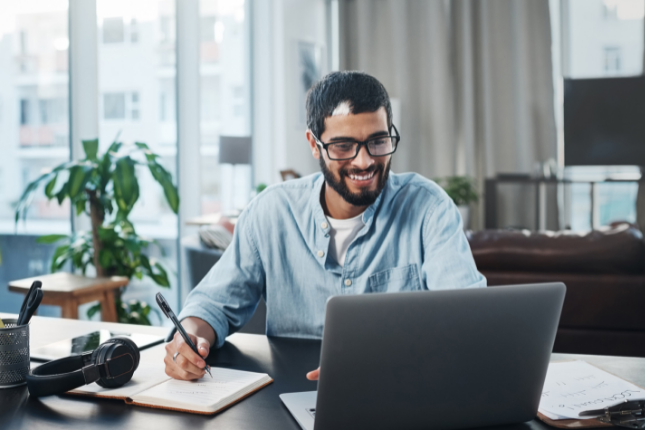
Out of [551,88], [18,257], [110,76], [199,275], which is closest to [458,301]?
[199,275]

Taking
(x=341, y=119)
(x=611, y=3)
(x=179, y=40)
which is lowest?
(x=341, y=119)

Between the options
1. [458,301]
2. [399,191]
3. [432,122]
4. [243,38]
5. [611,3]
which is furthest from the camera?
[432,122]

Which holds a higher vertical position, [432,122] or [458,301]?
[432,122]

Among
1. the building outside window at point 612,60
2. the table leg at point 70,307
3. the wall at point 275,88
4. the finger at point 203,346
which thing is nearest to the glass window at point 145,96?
the table leg at point 70,307

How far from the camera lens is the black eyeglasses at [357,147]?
1224 millimetres

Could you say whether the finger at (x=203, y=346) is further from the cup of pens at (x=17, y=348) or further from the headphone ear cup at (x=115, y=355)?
the cup of pens at (x=17, y=348)

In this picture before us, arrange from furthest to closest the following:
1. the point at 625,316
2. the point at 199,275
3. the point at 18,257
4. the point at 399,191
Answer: the point at 18,257
the point at 199,275
the point at 625,316
the point at 399,191

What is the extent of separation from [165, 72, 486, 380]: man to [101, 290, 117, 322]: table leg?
1.33 meters

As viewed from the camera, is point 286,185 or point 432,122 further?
point 432,122

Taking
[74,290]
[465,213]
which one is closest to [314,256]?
[74,290]

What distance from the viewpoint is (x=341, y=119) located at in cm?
122

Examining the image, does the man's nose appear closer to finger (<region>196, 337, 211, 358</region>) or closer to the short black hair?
the short black hair

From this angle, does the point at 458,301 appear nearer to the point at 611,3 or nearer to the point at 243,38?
the point at 243,38

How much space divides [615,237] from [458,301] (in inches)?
59.7
